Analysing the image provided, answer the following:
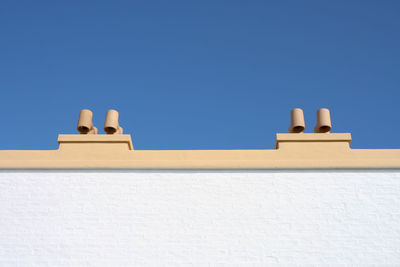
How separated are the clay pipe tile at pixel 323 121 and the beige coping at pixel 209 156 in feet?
1.15

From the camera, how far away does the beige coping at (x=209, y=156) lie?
8812 mm
